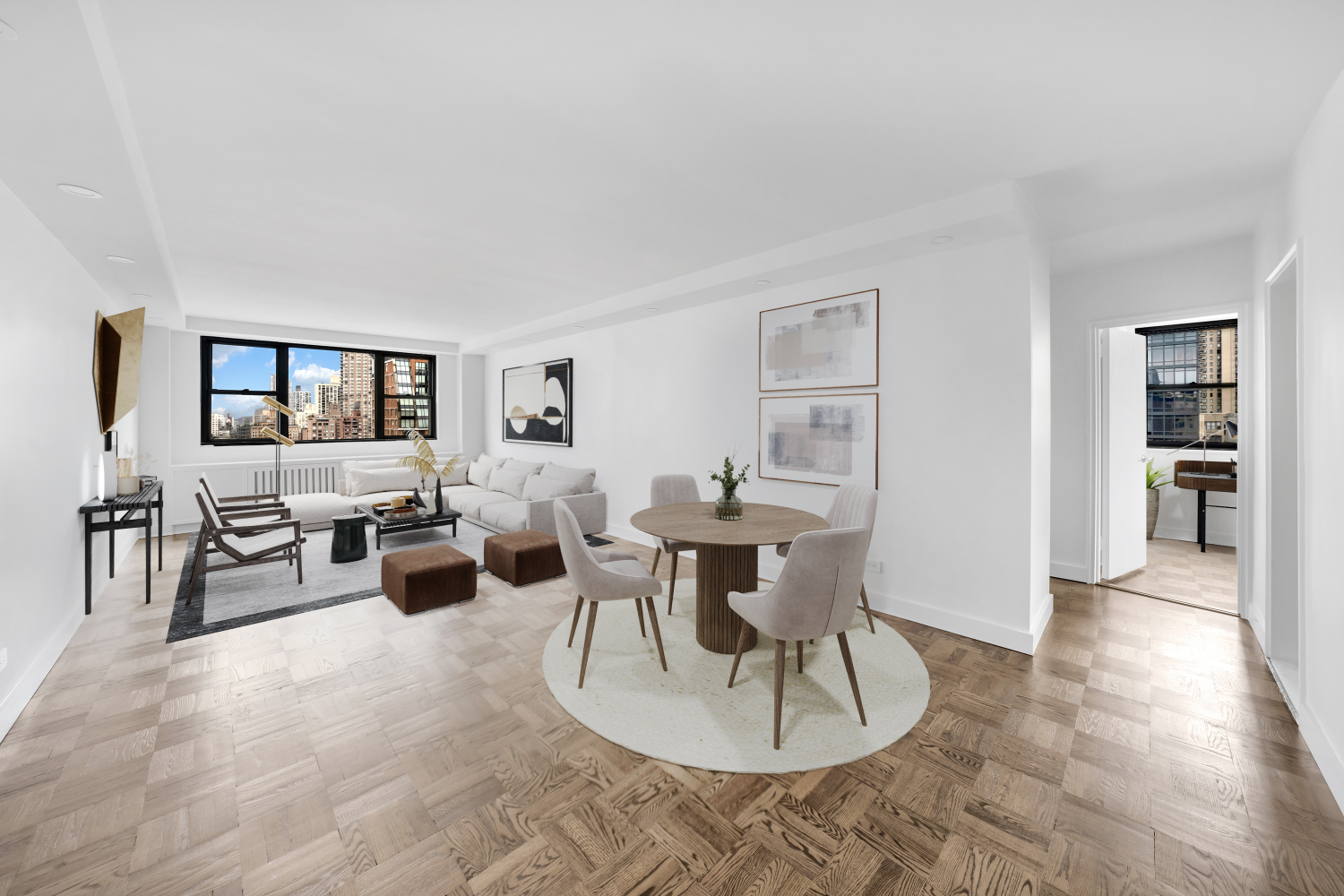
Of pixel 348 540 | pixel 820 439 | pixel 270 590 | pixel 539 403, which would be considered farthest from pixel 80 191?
pixel 539 403

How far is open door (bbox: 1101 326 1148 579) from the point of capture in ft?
13.6

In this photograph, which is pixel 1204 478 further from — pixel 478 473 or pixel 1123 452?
pixel 478 473

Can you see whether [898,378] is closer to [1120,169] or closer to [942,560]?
[942,560]

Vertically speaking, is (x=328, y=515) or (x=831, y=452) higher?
(x=831, y=452)

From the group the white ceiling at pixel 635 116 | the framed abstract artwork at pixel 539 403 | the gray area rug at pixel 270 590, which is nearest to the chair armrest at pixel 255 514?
the gray area rug at pixel 270 590

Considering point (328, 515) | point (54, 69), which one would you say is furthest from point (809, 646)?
point (328, 515)

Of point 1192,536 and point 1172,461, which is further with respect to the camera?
point 1172,461

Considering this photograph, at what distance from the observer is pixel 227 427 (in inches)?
270

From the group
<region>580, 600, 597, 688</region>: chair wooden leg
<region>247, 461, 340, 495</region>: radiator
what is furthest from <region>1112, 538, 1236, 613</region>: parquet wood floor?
<region>247, 461, 340, 495</region>: radiator

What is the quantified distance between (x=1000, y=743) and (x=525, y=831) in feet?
6.32

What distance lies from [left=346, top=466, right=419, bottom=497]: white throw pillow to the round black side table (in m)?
1.94

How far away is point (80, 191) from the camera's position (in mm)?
2363

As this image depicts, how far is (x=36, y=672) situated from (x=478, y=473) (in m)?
5.14

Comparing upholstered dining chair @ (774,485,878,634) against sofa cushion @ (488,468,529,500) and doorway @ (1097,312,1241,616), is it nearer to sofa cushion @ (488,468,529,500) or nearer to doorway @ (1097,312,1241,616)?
doorway @ (1097,312,1241,616)
